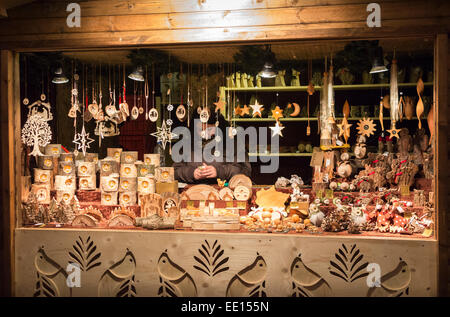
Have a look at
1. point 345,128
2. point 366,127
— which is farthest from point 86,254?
point 366,127

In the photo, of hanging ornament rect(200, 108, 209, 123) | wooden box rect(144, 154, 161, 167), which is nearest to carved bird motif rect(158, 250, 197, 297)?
wooden box rect(144, 154, 161, 167)

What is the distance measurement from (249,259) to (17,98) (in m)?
2.54

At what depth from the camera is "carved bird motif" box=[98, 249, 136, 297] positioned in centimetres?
357

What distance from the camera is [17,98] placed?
379cm

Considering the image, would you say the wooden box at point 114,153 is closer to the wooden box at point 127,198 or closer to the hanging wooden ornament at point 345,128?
the wooden box at point 127,198

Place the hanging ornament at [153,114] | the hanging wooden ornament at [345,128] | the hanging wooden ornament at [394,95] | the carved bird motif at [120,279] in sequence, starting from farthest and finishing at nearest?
the hanging ornament at [153,114] < the hanging wooden ornament at [345,128] < the hanging wooden ornament at [394,95] < the carved bird motif at [120,279]

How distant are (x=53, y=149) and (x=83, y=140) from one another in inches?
13.0

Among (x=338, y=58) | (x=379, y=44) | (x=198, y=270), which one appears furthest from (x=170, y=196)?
(x=379, y=44)

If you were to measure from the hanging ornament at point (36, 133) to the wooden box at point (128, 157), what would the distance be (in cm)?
80

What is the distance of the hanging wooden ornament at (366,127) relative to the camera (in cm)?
445

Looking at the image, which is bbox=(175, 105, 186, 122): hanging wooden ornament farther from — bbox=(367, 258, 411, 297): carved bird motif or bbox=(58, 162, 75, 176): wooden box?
bbox=(367, 258, 411, 297): carved bird motif

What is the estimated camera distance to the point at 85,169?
415 cm

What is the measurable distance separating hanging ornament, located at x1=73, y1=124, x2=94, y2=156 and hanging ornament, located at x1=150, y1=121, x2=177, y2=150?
70cm

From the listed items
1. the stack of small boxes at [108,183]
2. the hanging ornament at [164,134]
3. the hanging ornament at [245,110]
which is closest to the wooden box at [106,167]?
the stack of small boxes at [108,183]
